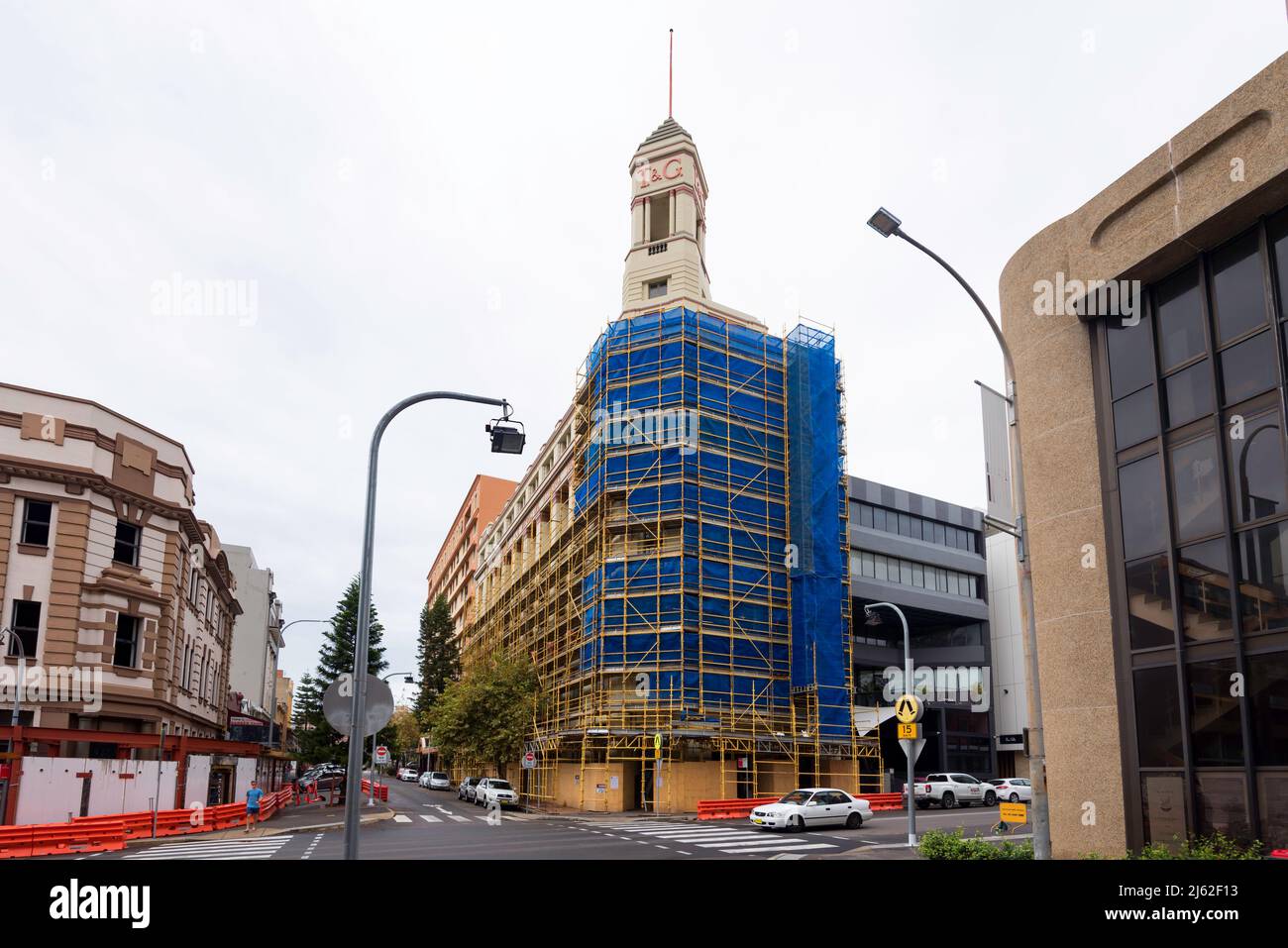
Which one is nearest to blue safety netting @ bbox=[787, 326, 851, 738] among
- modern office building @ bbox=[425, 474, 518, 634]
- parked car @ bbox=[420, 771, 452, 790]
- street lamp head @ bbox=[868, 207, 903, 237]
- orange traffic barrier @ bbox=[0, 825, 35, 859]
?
orange traffic barrier @ bbox=[0, 825, 35, 859]

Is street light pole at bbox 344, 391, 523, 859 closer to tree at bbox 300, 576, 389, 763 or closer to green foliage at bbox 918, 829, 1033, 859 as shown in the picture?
green foliage at bbox 918, 829, 1033, 859

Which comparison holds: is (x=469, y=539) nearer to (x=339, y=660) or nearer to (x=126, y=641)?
(x=339, y=660)

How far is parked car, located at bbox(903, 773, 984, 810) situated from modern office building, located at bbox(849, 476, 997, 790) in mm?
11474

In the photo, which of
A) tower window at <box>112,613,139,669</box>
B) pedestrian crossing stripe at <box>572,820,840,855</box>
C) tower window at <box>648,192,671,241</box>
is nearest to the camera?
pedestrian crossing stripe at <box>572,820,840,855</box>

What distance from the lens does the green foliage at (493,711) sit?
52.0 meters

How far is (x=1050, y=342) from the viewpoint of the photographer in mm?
18672

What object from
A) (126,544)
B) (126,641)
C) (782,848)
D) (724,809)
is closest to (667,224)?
(724,809)

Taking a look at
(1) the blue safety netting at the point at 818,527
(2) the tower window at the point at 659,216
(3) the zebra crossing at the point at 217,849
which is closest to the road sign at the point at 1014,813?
(3) the zebra crossing at the point at 217,849

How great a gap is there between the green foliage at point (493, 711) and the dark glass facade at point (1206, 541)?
131 feet

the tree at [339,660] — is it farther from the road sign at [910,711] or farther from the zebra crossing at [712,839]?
the road sign at [910,711]

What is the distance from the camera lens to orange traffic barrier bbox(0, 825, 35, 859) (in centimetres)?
2372

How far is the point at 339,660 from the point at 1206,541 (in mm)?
52901

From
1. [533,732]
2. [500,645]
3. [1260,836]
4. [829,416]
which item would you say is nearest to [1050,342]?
[1260,836]
